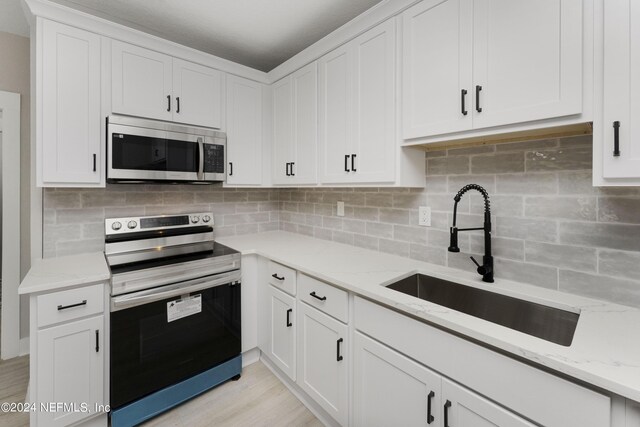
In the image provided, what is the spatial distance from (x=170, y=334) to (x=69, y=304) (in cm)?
53

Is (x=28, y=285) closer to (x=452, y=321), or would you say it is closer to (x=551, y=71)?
(x=452, y=321)

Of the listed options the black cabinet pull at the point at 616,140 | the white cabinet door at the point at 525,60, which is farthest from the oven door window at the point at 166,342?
the black cabinet pull at the point at 616,140

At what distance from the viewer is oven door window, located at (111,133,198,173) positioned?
71.0 inches

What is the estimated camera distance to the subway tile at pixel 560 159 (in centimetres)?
122

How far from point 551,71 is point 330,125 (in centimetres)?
123

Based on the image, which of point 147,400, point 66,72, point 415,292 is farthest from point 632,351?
point 66,72

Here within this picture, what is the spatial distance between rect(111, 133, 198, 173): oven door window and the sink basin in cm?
164

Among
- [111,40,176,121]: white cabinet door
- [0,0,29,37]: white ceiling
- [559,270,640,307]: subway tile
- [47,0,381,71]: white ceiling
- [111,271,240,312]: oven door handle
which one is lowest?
[111,271,240,312]: oven door handle

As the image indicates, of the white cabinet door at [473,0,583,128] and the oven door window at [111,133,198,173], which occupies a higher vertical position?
the white cabinet door at [473,0,583,128]

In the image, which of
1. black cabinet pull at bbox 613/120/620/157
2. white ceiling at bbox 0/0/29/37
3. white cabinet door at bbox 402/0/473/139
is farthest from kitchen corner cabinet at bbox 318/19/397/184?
white ceiling at bbox 0/0/29/37

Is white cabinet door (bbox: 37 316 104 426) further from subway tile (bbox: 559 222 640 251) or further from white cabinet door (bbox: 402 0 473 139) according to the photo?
subway tile (bbox: 559 222 640 251)

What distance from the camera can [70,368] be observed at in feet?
4.88

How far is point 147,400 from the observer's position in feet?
5.45

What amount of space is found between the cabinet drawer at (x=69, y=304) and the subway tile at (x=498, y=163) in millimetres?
2130
